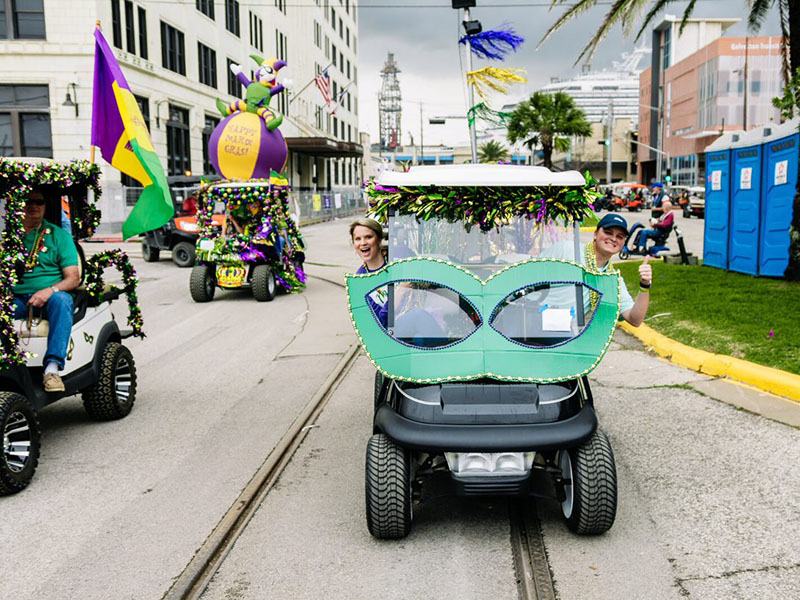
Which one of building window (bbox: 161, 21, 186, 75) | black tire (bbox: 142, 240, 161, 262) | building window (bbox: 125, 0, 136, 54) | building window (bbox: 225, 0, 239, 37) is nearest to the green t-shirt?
black tire (bbox: 142, 240, 161, 262)

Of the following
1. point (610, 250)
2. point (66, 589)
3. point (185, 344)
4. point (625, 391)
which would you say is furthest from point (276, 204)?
point (66, 589)

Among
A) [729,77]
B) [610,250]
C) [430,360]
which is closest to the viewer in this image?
[430,360]

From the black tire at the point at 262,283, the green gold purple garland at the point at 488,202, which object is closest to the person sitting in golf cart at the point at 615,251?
the green gold purple garland at the point at 488,202

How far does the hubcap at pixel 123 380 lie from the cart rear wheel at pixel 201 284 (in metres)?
6.60

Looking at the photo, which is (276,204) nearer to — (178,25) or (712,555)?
(712,555)

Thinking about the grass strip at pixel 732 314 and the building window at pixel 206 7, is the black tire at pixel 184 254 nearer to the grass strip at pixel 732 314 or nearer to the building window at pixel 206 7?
the grass strip at pixel 732 314

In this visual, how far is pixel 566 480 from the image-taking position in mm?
4078

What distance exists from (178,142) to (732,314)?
→ 97.8ft

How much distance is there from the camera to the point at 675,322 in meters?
9.18

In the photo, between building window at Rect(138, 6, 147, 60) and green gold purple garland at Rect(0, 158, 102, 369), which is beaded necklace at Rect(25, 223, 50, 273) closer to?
green gold purple garland at Rect(0, 158, 102, 369)

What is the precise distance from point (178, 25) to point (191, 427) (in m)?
32.2

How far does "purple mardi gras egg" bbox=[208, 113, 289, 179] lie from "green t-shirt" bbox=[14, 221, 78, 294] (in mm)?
10975

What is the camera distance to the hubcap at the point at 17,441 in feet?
15.8

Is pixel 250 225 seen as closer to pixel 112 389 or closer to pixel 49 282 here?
pixel 112 389
